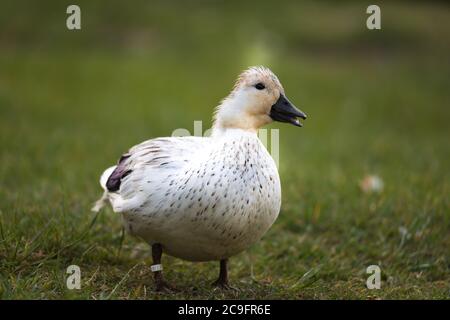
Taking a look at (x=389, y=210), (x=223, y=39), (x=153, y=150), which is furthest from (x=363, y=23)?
(x=153, y=150)

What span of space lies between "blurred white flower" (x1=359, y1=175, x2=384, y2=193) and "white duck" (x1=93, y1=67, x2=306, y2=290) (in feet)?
7.53

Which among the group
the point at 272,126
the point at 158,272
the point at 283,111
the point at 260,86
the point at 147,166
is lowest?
the point at 158,272

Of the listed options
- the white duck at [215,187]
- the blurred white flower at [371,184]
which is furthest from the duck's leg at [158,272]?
the blurred white flower at [371,184]

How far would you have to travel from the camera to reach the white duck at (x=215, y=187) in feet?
12.9

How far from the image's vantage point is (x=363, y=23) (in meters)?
14.6

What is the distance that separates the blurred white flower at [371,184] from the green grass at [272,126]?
8cm

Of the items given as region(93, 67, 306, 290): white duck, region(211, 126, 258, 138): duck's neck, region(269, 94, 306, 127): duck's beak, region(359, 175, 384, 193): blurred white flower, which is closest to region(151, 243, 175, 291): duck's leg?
region(93, 67, 306, 290): white duck

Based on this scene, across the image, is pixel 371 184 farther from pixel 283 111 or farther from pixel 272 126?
pixel 272 126

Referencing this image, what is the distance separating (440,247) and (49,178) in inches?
145

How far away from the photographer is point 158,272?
4223 mm

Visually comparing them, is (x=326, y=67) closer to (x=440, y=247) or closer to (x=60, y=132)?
(x=60, y=132)

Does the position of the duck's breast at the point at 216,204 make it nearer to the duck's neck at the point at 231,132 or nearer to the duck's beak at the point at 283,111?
the duck's neck at the point at 231,132

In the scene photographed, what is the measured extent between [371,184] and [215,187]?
116 inches

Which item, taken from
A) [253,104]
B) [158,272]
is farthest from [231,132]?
[158,272]
